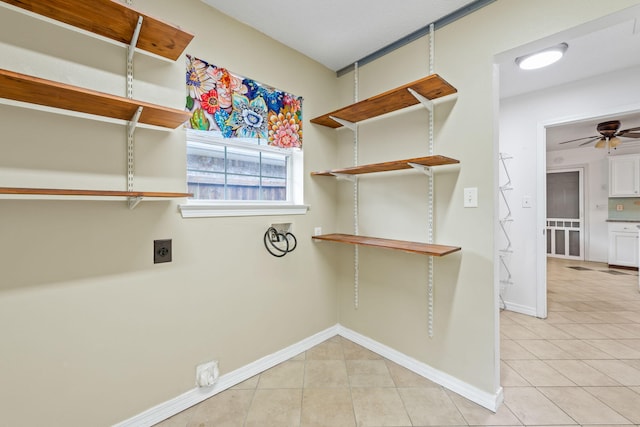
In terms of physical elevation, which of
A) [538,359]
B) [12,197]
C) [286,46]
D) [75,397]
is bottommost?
[538,359]

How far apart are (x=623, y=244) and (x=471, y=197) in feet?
19.4

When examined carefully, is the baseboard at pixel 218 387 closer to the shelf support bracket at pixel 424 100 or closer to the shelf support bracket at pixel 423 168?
the shelf support bracket at pixel 423 168

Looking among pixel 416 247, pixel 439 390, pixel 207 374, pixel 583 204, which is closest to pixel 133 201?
pixel 207 374

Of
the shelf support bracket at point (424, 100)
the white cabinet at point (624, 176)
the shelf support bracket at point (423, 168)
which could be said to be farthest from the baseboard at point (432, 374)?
the white cabinet at point (624, 176)

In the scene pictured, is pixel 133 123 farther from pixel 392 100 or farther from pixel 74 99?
pixel 392 100

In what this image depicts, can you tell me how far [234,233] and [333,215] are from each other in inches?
39.5

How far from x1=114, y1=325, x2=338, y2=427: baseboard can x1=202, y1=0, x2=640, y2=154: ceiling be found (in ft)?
7.93

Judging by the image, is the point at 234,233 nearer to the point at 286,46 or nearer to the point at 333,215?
the point at 333,215

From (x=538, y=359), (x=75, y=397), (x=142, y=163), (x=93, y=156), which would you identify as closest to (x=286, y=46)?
(x=142, y=163)

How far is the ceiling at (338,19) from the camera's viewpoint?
5.55ft

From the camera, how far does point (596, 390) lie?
1.78 metres

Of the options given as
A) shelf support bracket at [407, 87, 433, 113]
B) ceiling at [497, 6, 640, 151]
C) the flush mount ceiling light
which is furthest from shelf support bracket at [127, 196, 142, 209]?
the flush mount ceiling light

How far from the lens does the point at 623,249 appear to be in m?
5.09

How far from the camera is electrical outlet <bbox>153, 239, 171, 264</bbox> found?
1529 mm
